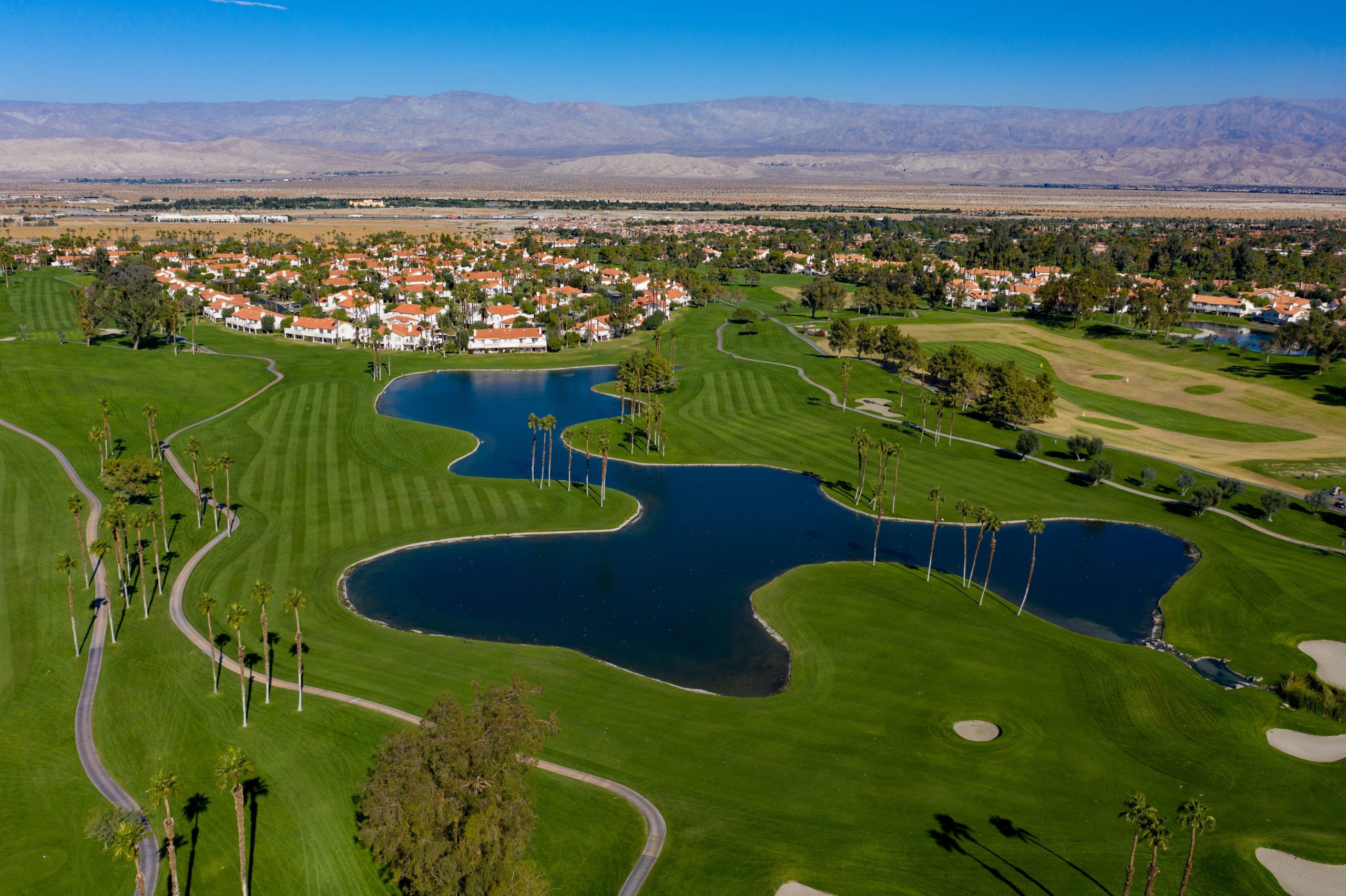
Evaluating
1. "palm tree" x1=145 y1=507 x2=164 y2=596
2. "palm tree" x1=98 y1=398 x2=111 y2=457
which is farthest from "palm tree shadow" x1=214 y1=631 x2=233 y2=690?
"palm tree" x1=98 y1=398 x2=111 y2=457

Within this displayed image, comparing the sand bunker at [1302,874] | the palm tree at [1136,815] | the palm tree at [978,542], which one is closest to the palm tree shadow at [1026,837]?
the palm tree at [1136,815]

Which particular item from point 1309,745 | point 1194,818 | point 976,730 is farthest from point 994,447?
point 1194,818

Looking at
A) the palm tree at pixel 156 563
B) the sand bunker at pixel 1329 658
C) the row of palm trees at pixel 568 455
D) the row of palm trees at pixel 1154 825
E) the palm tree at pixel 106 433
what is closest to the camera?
the row of palm trees at pixel 1154 825

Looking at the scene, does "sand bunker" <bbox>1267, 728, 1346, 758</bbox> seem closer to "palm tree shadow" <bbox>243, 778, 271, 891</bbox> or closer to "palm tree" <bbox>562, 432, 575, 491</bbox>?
"palm tree shadow" <bbox>243, 778, 271, 891</bbox>

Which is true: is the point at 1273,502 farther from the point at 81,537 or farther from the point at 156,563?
the point at 81,537

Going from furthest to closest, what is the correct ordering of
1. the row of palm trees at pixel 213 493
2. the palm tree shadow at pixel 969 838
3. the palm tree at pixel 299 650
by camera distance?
the row of palm trees at pixel 213 493 → the palm tree at pixel 299 650 → the palm tree shadow at pixel 969 838

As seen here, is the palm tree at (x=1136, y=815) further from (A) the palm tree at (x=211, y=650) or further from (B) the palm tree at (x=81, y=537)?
(B) the palm tree at (x=81, y=537)
